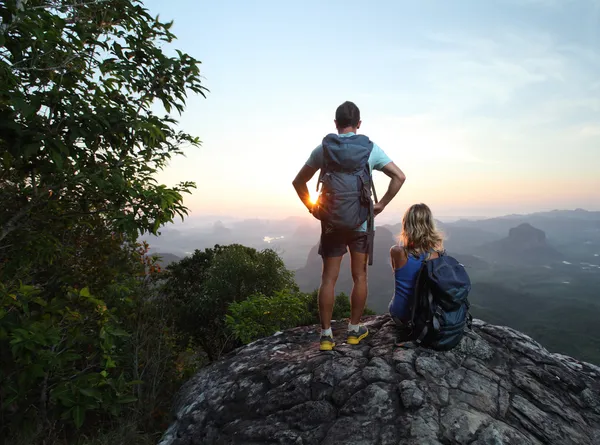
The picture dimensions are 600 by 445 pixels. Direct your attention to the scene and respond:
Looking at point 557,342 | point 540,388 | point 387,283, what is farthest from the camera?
point 387,283

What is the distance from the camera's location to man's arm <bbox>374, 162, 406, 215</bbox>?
4.19 m

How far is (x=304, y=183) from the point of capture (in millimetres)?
4473

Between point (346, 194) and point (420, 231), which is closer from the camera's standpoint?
point (346, 194)

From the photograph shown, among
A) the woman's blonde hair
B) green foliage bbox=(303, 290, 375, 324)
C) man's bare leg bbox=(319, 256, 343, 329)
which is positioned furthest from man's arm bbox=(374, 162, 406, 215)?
green foliage bbox=(303, 290, 375, 324)

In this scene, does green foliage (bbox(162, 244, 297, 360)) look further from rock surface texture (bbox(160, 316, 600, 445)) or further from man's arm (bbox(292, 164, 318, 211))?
Answer: man's arm (bbox(292, 164, 318, 211))

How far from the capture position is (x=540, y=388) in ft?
13.7

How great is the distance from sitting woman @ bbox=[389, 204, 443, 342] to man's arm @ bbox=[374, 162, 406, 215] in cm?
49

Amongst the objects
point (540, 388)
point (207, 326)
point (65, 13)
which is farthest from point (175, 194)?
point (207, 326)

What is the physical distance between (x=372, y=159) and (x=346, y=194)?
59 centimetres

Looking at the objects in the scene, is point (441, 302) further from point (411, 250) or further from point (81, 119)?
point (81, 119)

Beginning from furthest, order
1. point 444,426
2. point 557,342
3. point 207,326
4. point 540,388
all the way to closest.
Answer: point 557,342 < point 207,326 < point 540,388 < point 444,426

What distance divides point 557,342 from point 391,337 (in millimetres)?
143076

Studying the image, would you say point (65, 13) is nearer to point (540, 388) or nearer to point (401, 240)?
point (401, 240)

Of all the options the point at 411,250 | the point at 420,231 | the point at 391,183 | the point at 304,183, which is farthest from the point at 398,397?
the point at 304,183
